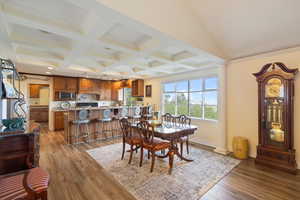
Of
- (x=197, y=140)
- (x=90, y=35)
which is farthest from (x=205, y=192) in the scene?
(x=90, y=35)

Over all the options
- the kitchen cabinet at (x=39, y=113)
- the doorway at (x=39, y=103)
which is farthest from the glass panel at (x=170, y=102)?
the kitchen cabinet at (x=39, y=113)

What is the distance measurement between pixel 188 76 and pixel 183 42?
2.86 metres

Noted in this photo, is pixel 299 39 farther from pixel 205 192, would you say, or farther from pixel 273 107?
pixel 205 192

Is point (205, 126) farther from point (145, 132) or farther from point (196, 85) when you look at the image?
point (145, 132)

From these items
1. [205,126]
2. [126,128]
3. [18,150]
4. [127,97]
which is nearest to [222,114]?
[205,126]

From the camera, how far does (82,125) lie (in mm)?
4750

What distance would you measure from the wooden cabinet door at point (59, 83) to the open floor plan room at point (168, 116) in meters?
1.94

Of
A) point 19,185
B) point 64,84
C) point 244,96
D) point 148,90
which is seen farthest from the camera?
point 148,90

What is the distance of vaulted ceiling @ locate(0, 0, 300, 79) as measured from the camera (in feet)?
5.82

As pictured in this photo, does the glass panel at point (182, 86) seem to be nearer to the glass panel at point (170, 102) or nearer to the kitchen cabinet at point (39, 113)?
the glass panel at point (170, 102)

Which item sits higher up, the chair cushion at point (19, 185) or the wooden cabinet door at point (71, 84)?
the wooden cabinet door at point (71, 84)

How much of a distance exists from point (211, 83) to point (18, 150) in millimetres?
4678

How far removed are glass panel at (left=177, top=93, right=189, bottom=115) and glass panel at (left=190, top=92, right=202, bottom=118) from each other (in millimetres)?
222

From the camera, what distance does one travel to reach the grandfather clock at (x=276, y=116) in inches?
106
